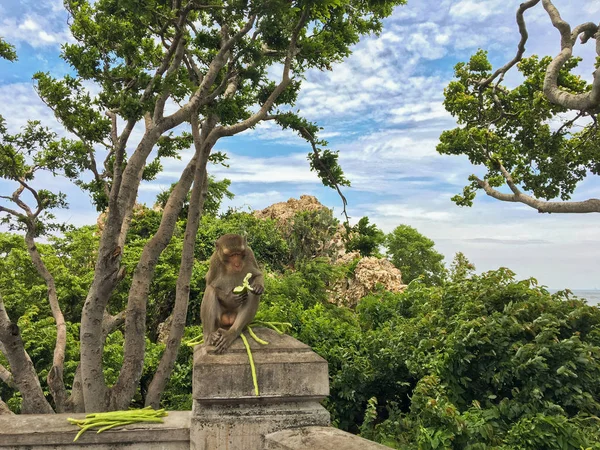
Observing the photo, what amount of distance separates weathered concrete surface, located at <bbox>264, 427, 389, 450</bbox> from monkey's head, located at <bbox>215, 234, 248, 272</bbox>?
1.26 meters

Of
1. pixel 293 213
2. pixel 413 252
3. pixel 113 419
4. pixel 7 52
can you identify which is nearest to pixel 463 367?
pixel 113 419

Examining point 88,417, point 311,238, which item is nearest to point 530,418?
point 88,417

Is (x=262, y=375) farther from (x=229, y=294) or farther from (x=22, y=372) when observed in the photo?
(x=22, y=372)

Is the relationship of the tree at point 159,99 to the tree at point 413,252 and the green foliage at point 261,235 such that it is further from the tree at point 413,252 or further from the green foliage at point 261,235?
the tree at point 413,252

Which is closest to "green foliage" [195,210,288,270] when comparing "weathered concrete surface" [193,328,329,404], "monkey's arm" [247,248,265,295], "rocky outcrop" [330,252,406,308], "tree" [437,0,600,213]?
"rocky outcrop" [330,252,406,308]

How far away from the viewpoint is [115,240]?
592 cm

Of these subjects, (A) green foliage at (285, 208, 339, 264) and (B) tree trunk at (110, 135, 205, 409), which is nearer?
(B) tree trunk at (110, 135, 205, 409)

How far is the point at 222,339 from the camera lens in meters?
3.12

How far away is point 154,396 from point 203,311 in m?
4.10

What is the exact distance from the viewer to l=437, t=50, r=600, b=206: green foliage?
11.5m

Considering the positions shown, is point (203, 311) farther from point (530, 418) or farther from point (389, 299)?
point (389, 299)

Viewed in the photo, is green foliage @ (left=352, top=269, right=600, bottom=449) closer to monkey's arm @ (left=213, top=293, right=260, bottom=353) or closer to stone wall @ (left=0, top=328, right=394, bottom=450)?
stone wall @ (left=0, top=328, right=394, bottom=450)

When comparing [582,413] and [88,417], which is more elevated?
[88,417]

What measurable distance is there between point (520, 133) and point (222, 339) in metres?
11.6
